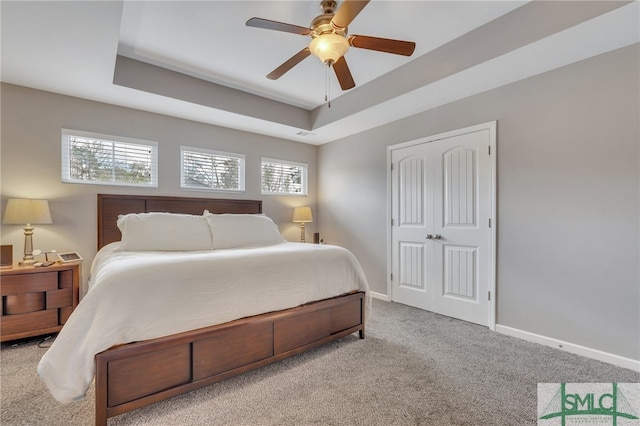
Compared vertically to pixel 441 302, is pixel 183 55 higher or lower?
higher

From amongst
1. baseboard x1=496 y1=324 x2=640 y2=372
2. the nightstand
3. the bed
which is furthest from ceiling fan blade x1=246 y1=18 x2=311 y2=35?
baseboard x1=496 y1=324 x2=640 y2=372

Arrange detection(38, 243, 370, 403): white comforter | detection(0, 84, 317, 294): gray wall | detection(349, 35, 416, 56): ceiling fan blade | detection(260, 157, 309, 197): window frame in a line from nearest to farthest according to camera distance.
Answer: detection(38, 243, 370, 403): white comforter → detection(349, 35, 416, 56): ceiling fan blade → detection(0, 84, 317, 294): gray wall → detection(260, 157, 309, 197): window frame

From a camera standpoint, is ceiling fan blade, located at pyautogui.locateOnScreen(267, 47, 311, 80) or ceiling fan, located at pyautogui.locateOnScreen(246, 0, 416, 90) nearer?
ceiling fan, located at pyautogui.locateOnScreen(246, 0, 416, 90)

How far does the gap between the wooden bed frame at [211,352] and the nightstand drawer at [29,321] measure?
159 centimetres

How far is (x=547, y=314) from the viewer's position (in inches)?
101

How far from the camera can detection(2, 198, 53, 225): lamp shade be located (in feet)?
8.30

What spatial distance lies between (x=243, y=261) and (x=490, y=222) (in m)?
2.42

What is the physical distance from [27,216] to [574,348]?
15.7ft

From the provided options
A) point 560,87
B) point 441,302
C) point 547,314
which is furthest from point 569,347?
point 560,87

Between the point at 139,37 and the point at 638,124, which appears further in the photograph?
the point at 139,37

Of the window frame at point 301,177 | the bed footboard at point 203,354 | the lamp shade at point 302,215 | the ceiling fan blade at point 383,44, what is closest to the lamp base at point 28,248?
the bed footboard at point 203,354

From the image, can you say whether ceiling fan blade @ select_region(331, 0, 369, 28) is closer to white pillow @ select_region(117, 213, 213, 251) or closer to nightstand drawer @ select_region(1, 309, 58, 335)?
white pillow @ select_region(117, 213, 213, 251)

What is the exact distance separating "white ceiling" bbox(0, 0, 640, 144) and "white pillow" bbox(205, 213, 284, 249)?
1.33 meters

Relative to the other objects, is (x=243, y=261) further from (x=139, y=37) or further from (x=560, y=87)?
(x=560, y=87)
